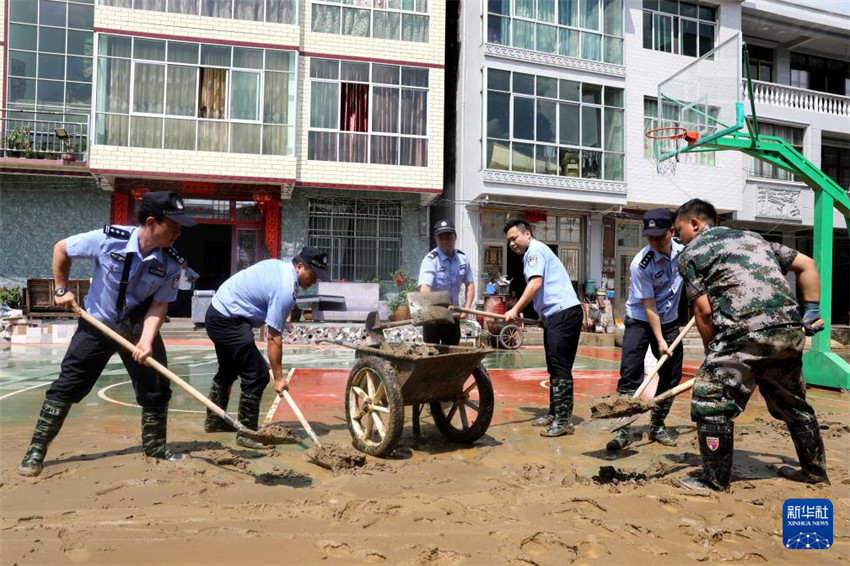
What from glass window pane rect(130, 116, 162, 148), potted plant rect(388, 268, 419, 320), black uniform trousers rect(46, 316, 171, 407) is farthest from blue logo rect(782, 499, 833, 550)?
glass window pane rect(130, 116, 162, 148)

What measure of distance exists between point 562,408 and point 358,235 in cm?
1219

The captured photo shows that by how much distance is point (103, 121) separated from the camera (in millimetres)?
14109

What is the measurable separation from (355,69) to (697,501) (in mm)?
14744

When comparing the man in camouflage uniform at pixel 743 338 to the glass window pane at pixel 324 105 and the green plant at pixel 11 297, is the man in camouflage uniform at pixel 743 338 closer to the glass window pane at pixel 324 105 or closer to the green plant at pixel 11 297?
the glass window pane at pixel 324 105

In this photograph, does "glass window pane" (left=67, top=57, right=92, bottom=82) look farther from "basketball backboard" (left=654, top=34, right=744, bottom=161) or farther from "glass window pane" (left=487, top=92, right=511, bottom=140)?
"basketball backboard" (left=654, top=34, right=744, bottom=161)

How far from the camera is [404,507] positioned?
10.8ft

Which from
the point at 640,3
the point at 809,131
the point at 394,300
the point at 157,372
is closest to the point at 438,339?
the point at 157,372

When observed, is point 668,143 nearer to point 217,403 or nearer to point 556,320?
point 556,320

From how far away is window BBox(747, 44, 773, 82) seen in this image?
20.0 metres

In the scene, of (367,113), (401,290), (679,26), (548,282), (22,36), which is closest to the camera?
(548,282)

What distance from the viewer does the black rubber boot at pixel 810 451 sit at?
12.3 feet

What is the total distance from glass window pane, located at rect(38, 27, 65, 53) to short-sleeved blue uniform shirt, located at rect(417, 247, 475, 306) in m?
14.8

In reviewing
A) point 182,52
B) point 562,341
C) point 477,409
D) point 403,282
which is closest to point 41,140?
point 182,52

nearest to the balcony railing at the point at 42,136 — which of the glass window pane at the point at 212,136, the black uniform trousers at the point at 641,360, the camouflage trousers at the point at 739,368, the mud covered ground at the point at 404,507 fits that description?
the glass window pane at the point at 212,136
